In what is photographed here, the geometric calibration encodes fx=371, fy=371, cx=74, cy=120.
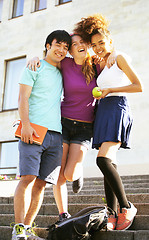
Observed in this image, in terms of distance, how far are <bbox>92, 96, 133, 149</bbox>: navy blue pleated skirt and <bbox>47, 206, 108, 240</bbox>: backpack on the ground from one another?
73cm

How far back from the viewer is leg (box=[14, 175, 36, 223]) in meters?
3.48

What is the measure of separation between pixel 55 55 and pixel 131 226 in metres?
2.00

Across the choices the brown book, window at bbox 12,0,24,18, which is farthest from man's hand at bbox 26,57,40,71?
window at bbox 12,0,24,18

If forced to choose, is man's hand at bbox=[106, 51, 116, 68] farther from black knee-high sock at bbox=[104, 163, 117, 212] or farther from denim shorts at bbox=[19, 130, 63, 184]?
black knee-high sock at bbox=[104, 163, 117, 212]

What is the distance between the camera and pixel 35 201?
374 cm

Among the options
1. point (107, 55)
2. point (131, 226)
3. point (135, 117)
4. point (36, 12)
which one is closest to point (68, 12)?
point (36, 12)

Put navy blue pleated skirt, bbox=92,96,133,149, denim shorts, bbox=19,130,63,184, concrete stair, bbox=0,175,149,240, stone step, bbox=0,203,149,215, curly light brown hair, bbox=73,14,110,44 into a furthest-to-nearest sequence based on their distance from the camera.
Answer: stone step, bbox=0,203,149,215 → curly light brown hair, bbox=73,14,110,44 → navy blue pleated skirt, bbox=92,96,133,149 → denim shorts, bbox=19,130,63,184 → concrete stair, bbox=0,175,149,240

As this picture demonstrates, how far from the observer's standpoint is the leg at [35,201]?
145 inches

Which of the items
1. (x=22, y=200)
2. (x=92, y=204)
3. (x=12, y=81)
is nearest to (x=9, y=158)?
(x=12, y=81)

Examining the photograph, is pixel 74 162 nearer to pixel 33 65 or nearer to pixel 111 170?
pixel 111 170

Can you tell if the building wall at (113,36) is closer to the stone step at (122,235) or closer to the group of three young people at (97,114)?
the group of three young people at (97,114)

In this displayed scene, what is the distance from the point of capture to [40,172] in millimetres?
3793

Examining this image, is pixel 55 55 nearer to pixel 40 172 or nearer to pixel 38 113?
pixel 38 113

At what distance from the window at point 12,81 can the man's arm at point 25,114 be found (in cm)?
1013
